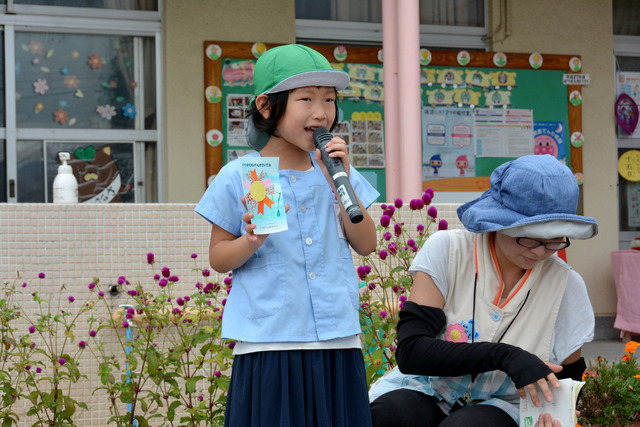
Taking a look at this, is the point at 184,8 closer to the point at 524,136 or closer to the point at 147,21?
the point at 147,21

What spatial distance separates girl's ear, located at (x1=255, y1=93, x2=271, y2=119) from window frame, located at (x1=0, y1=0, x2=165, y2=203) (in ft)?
14.3

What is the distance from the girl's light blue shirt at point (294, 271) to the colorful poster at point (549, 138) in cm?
534

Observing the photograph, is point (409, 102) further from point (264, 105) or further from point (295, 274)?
point (295, 274)

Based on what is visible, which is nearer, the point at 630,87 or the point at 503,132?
the point at 503,132

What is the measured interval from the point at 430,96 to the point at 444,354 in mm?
5035

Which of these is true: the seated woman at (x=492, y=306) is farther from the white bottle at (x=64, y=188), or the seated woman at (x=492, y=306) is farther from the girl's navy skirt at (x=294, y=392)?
the white bottle at (x=64, y=188)

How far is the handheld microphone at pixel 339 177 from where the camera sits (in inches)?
63.2

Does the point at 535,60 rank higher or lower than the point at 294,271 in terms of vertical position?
higher

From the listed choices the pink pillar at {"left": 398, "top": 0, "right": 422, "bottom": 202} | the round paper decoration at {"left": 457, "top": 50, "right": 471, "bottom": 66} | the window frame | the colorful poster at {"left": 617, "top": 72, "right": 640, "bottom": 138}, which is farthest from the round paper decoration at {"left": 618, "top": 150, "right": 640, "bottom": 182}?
the window frame

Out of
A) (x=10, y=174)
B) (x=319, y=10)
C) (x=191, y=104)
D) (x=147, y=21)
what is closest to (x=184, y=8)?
(x=147, y=21)

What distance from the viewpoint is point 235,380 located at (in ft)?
5.81

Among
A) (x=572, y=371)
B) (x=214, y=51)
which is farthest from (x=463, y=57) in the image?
(x=572, y=371)

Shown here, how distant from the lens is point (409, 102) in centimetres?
428

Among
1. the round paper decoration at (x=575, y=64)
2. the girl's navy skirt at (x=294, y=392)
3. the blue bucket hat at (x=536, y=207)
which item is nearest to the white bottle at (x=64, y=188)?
the girl's navy skirt at (x=294, y=392)
